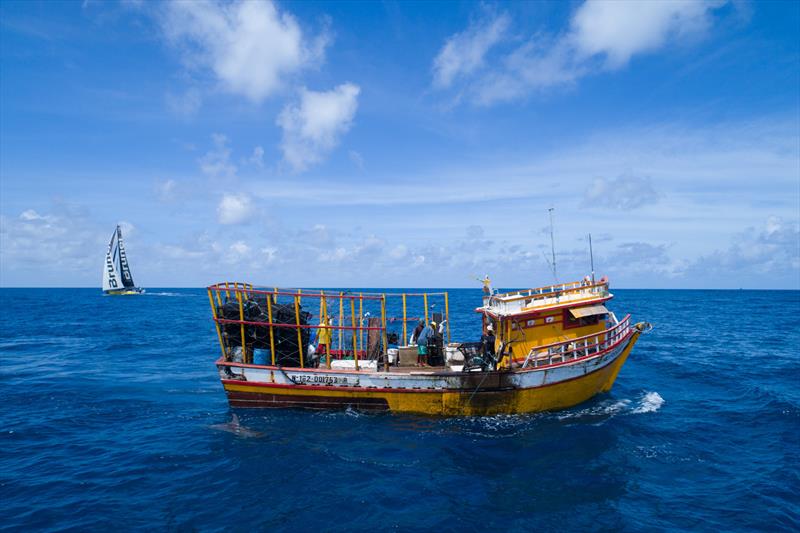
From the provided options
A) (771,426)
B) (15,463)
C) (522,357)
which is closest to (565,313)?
(522,357)

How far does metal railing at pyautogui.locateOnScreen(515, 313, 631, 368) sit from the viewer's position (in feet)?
54.1

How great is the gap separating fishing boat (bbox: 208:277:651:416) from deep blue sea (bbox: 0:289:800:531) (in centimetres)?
75

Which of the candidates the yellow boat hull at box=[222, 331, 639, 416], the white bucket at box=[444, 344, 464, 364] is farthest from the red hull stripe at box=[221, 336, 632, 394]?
the white bucket at box=[444, 344, 464, 364]

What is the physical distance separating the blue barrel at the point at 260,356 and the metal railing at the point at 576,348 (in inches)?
408

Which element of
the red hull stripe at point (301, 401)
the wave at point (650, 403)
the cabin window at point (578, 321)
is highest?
the cabin window at point (578, 321)

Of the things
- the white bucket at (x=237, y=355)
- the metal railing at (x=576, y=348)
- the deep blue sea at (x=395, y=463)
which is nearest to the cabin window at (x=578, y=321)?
the metal railing at (x=576, y=348)

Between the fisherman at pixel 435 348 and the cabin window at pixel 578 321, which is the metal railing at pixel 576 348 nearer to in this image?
the cabin window at pixel 578 321

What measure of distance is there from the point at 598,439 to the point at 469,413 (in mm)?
4643

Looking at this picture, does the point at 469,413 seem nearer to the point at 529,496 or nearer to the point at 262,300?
the point at 529,496

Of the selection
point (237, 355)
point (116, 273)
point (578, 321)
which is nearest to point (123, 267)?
point (116, 273)

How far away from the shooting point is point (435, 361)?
1780 centimetres

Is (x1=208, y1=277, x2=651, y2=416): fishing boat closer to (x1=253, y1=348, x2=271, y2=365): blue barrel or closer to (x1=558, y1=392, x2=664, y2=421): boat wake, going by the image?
(x1=253, y1=348, x2=271, y2=365): blue barrel

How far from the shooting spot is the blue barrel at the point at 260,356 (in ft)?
55.1

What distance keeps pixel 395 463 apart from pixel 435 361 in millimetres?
5518
